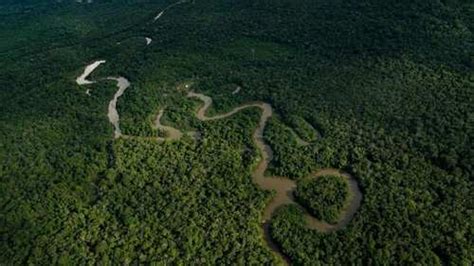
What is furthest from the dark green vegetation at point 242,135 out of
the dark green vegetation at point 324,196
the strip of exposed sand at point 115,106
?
the dark green vegetation at point 324,196

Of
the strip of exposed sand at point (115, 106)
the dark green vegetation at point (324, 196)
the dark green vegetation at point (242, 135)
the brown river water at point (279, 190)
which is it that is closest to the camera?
the dark green vegetation at point (242, 135)

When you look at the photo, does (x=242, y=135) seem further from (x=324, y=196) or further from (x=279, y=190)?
(x=324, y=196)

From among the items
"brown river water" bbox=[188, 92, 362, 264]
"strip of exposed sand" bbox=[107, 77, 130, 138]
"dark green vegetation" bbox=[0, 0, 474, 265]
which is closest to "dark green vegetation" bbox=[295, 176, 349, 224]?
"brown river water" bbox=[188, 92, 362, 264]

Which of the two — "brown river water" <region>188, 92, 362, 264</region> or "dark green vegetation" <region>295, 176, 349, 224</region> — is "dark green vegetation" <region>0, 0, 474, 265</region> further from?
"dark green vegetation" <region>295, 176, 349, 224</region>

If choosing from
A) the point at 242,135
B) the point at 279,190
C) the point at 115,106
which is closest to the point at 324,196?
the point at 279,190

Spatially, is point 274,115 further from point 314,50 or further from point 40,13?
point 40,13

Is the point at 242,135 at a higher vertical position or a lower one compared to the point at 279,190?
higher

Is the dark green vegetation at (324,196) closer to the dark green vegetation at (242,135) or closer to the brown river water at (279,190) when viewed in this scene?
the brown river water at (279,190)
